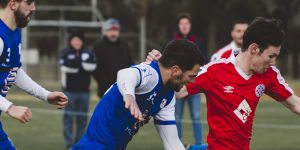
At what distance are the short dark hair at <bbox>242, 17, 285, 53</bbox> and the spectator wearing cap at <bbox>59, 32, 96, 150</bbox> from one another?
17.0 feet

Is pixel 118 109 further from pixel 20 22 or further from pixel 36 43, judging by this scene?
pixel 36 43

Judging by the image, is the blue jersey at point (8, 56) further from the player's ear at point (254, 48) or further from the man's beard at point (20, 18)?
the player's ear at point (254, 48)

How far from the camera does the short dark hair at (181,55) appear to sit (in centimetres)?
423

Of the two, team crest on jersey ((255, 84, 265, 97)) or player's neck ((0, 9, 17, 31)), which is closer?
player's neck ((0, 9, 17, 31))

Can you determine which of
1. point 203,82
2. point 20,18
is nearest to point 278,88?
point 203,82

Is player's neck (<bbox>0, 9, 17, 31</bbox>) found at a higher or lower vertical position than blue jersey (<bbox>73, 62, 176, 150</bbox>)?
higher

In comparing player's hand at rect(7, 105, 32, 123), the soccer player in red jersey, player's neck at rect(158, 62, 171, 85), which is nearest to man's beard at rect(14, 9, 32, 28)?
player's hand at rect(7, 105, 32, 123)

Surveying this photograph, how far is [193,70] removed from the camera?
4.31 metres

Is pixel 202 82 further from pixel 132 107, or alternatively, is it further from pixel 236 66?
pixel 132 107

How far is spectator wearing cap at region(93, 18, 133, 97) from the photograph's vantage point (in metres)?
10.1

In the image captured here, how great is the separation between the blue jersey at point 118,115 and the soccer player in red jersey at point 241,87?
851mm

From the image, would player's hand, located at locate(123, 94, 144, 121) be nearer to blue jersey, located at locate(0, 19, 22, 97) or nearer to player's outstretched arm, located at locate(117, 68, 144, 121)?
player's outstretched arm, located at locate(117, 68, 144, 121)

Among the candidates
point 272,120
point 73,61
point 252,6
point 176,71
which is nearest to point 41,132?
point 73,61

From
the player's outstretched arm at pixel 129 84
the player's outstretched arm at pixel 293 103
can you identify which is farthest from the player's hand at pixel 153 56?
the player's outstretched arm at pixel 293 103
